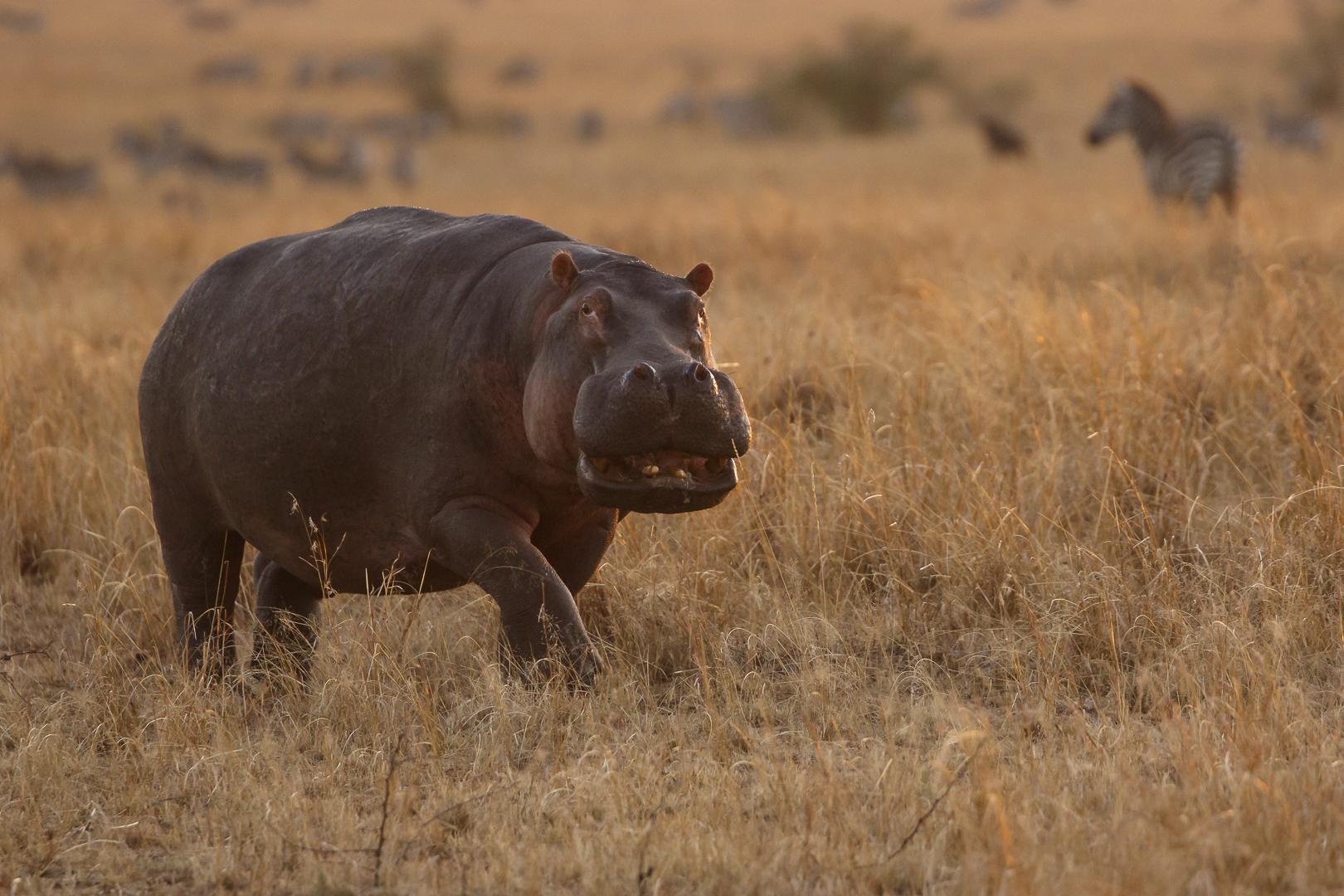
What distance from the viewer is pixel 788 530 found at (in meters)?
4.65

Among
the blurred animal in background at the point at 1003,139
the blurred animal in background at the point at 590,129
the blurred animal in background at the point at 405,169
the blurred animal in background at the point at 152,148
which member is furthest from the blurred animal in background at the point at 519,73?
the blurred animal in background at the point at 1003,139

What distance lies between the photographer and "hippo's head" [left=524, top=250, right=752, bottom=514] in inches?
115

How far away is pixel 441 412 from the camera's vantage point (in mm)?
3426

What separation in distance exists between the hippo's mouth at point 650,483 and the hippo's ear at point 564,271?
44 centimetres

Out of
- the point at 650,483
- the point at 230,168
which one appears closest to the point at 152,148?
the point at 230,168

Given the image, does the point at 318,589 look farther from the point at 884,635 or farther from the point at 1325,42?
the point at 1325,42

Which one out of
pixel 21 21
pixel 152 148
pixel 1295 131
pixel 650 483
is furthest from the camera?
pixel 21 21

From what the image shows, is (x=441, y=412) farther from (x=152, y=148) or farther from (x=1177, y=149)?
(x=152, y=148)

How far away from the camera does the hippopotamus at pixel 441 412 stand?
3.05 m

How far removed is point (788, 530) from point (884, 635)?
598 millimetres

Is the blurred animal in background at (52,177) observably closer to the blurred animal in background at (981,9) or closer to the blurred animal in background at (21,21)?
the blurred animal in background at (21,21)

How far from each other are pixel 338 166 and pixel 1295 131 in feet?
50.7

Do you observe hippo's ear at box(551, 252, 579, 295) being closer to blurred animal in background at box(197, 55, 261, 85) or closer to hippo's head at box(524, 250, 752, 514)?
hippo's head at box(524, 250, 752, 514)

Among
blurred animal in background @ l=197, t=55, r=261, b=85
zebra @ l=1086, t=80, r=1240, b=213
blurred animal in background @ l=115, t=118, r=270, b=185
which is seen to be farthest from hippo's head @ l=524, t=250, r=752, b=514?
blurred animal in background @ l=197, t=55, r=261, b=85
